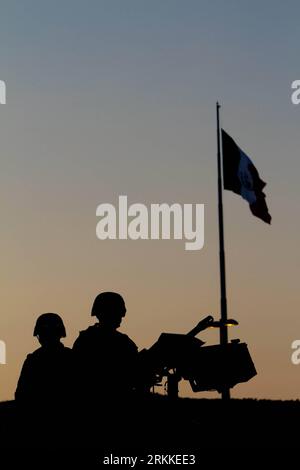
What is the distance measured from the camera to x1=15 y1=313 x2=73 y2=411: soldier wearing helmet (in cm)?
994

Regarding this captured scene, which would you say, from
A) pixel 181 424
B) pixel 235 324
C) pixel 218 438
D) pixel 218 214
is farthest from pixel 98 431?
pixel 218 214

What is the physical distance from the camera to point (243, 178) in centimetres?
2672

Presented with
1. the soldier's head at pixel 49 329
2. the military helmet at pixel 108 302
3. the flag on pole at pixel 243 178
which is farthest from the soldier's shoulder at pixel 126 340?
the flag on pole at pixel 243 178

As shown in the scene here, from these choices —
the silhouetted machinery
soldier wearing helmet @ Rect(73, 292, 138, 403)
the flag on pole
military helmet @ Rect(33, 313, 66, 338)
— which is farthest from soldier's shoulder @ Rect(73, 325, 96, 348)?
the flag on pole

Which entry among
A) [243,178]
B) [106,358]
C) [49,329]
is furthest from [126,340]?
[243,178]

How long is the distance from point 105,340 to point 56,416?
0.78 meters

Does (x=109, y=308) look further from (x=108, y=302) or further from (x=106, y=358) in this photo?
(x=106, y=358)

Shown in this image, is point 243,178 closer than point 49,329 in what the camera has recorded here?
No

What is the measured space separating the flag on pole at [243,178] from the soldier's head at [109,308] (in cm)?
1618

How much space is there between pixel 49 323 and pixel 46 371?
0.42 meters

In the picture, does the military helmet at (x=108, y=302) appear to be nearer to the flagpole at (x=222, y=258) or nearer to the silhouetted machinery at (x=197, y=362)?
the silhouetted machinery at (x=197, y=362)

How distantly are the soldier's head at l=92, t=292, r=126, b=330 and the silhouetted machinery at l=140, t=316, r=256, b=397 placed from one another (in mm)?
410

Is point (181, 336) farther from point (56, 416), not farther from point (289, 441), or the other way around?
point (289, 441)

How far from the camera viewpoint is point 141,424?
1013 centimetres
